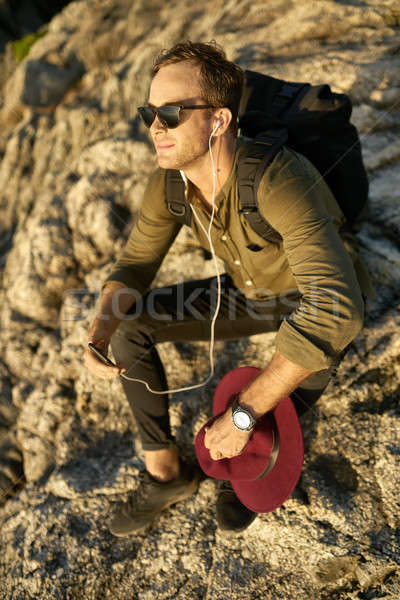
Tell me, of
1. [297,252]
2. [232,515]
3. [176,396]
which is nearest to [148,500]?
[232,515]

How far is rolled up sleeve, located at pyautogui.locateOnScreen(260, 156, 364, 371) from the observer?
2.14 m

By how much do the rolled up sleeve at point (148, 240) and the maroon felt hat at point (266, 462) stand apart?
1272 millimetres

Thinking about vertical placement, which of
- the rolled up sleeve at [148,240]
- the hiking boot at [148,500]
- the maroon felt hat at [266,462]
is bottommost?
the hiking boot at [148,500]

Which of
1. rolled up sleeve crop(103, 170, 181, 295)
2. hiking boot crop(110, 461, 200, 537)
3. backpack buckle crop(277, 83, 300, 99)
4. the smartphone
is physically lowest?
hiking boot crop(110, 461, 200, 537)

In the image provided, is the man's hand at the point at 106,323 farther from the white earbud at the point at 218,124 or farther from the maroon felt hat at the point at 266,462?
the white earbud at the point at 218,124

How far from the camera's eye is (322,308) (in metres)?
2.14

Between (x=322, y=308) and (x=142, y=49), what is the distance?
7.27 metres

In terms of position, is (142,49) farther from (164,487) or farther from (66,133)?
(164,487)

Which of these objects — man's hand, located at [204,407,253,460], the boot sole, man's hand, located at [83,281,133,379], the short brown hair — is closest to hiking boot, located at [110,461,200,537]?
the boot sole

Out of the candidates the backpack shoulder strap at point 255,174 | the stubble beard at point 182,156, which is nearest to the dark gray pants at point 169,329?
the backpack shoulder strap at point 255,174

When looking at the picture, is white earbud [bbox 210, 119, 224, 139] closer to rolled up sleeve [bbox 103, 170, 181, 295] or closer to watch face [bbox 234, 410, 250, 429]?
rolled up sleeve [bbox 103, 170, 181, 295]

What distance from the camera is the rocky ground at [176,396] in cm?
266

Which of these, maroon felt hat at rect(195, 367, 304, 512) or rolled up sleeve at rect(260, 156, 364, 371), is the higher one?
rolled up sleeve at rect(260, 156, 364, 371)

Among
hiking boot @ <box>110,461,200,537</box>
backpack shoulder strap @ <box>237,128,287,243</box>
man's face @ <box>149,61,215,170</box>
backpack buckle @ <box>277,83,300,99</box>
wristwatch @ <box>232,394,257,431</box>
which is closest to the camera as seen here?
wristwatch @ <box>232,394,257,431</box>
